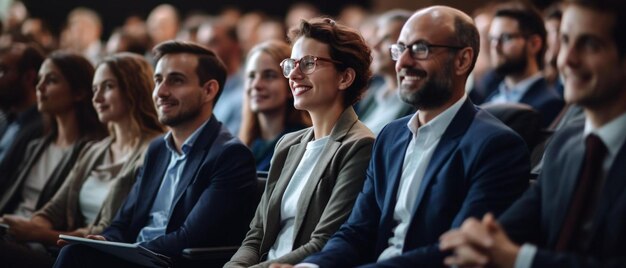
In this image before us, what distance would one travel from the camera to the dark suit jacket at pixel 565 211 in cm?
191

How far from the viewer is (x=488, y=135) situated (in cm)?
235

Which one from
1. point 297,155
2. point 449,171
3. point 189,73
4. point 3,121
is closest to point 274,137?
point 189,73

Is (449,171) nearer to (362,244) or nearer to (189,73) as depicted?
(362,244)

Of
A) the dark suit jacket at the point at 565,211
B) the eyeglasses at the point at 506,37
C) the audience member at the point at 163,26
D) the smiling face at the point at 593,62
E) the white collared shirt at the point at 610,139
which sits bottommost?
the dark suit jacket at the point at 565,211

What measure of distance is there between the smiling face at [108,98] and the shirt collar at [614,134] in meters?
2.49

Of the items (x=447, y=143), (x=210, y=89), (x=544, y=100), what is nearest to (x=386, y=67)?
(x=544, y=100)

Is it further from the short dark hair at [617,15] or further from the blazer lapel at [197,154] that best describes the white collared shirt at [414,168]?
the blazer lapel at [197,154]

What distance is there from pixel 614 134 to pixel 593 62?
0.18 meters

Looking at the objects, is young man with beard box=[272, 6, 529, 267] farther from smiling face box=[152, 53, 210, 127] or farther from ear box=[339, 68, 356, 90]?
smiling face box=[152, 53, 210, 127]

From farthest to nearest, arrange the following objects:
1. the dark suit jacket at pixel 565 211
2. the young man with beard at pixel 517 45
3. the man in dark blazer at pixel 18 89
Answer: the man in dark blazer at pixel 18 89
the young man with beard at pixel 517 45
the dark suit jacket at pixel 565 211

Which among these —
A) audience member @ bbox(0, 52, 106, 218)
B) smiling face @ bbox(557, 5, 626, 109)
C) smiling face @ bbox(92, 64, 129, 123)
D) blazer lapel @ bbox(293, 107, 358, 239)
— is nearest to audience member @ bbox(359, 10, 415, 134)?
smiling face @ bbox(92, 64, 129, 123)

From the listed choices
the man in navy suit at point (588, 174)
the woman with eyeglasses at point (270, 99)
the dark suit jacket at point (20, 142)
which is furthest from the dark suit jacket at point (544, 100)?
the dark suit jacket at point (20, 142)

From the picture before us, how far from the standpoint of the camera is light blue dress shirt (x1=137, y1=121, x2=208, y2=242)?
11.0ft

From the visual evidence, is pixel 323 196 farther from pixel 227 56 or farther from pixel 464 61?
pixel 227 56
